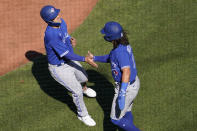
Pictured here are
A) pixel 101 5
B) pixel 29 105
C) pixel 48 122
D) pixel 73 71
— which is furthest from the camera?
pixel 101 5

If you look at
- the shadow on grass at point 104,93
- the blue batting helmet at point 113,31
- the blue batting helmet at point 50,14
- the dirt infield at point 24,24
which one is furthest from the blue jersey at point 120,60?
the dirt infield at point 24,24

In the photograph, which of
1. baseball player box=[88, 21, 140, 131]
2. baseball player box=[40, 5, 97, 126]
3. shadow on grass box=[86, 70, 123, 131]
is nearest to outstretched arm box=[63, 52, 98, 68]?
baseball player box=[40, 5, 97, 126]

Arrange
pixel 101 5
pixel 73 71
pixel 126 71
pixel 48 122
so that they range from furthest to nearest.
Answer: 1. pixel 101 5
2. pixel 48 122
3. pixel 73 71
4. pixel 126 71

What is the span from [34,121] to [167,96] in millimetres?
2677

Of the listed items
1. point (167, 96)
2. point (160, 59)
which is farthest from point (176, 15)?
point (167, 96)

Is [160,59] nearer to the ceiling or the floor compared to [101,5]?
nearer to the floor

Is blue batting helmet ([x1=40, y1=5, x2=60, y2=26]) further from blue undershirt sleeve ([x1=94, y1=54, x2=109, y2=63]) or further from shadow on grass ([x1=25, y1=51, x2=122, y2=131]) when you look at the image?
shadow on grass ([x1=25, y1=51, x2=122, y2=131])

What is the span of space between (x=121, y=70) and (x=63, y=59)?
130 centimetres

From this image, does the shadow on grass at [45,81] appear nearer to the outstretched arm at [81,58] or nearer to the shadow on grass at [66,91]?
the shadow on grass at [66,91]

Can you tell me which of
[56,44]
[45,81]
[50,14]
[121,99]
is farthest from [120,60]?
[45,81]

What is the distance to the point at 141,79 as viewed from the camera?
651 cm

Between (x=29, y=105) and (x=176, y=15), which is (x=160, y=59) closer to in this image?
(x=176, y=15)

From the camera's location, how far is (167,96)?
19.7ft

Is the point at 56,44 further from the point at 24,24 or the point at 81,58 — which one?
the point at 24,24
